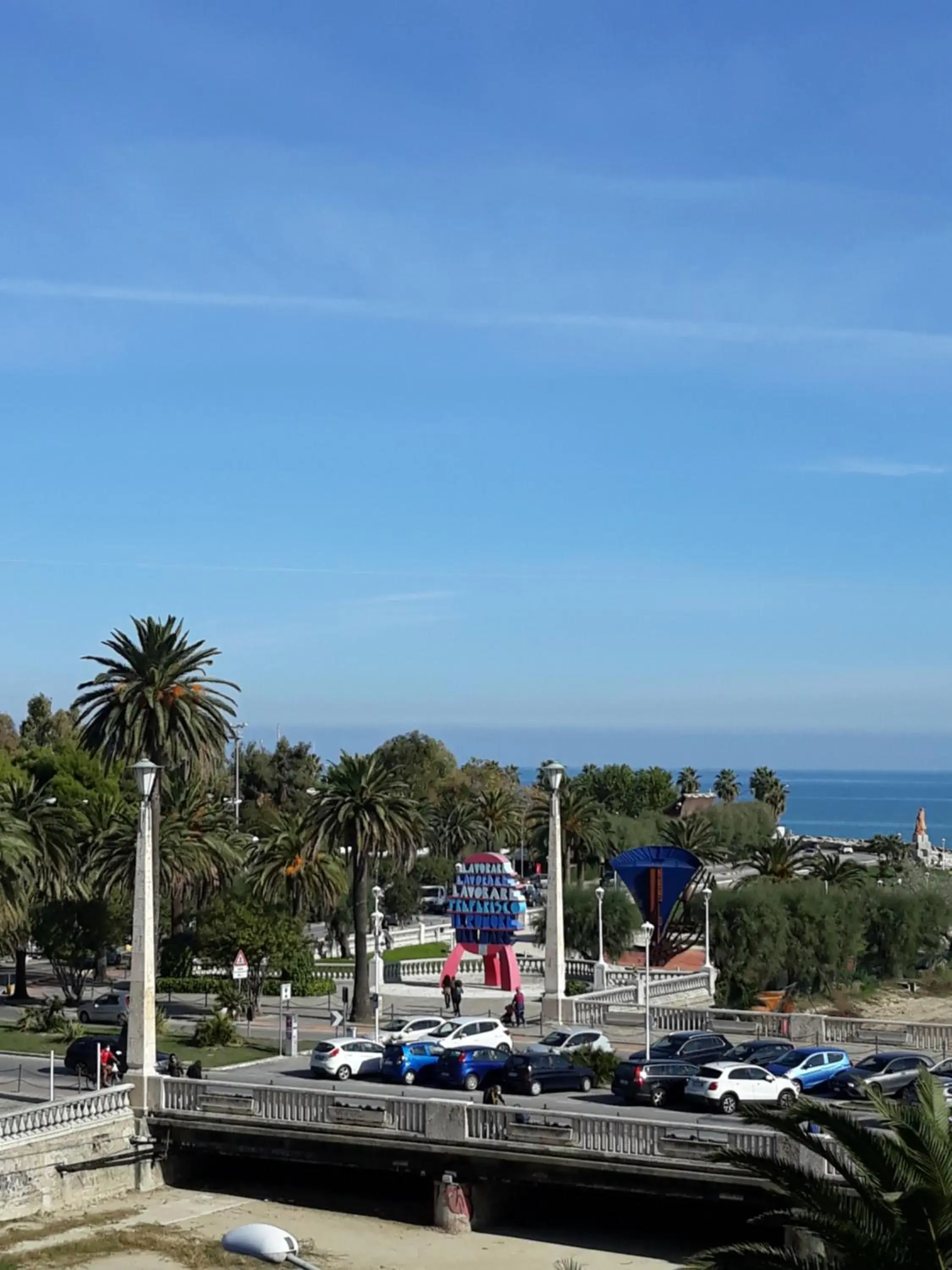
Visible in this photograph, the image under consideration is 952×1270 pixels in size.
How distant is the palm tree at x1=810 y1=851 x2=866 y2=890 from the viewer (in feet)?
289

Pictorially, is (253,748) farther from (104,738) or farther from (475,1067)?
(475,1067)

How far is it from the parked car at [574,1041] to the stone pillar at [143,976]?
10974mm

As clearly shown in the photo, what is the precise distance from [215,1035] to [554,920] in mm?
11560

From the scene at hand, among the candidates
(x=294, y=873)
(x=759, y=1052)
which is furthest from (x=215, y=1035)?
(x=294, y=873)

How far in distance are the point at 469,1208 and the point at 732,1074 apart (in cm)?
710

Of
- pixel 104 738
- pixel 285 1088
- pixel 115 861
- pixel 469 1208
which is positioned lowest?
pixel 469 1208

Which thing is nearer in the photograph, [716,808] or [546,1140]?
[546,1140]

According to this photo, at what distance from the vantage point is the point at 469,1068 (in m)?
40.9

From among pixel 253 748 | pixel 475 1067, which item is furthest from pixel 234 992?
pixel 253 748

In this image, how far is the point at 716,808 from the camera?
138875 mm

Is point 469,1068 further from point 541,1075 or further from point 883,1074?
point 883,1074

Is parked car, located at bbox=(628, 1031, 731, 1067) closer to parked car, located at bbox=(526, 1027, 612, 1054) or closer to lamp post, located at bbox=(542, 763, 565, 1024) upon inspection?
parked car, located at bbox=(526, 1027, 612, 1054)

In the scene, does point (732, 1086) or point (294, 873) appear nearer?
point (732, 1086)

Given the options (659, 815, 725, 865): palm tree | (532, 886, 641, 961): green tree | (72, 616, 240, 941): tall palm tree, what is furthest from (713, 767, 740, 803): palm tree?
(72, 616, 240, 941): tall palm tree
